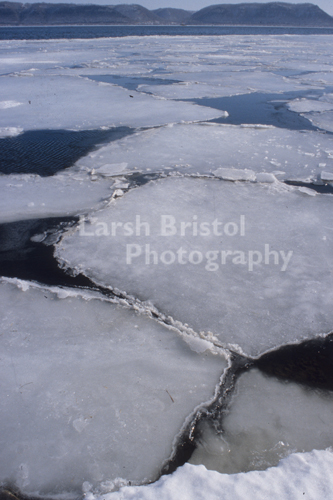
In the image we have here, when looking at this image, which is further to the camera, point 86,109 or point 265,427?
point 86,109

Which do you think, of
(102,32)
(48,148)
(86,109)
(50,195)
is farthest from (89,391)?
(102,32)

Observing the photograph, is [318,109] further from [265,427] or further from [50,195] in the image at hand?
[265,427]

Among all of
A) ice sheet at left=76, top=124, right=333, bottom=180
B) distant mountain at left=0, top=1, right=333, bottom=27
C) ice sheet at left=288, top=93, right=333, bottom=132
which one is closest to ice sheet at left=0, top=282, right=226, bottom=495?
ice sheet at left=76, top=124, right=333, bottom=180

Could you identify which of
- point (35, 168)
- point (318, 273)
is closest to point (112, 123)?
point (35, 168)

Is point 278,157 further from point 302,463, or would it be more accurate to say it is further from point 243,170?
point 302,463

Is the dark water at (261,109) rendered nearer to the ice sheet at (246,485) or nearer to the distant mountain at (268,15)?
the ice sheet at (246,485)

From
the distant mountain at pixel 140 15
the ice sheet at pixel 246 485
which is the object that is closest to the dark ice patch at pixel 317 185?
the ice sheet at pixel 246 485
